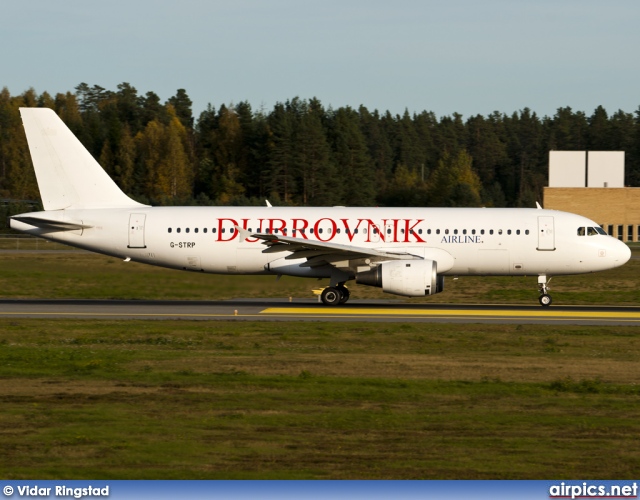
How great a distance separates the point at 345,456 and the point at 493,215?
21961 millimetres

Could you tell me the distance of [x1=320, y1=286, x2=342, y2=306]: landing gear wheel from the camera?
105 ft

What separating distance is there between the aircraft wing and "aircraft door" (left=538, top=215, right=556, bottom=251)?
4.19 m

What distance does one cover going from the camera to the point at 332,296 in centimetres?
3189

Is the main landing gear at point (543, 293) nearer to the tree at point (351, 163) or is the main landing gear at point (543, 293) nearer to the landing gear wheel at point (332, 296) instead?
the landing gear wheel at point (332, 296)

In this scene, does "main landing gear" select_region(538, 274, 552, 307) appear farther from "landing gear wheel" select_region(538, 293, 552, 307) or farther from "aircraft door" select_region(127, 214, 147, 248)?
"aircraft door" select_region(127, 214, 147, 248)

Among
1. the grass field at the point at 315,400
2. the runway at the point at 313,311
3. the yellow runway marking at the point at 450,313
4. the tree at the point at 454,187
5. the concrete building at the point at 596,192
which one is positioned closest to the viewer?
the grass field at the point at 315,400

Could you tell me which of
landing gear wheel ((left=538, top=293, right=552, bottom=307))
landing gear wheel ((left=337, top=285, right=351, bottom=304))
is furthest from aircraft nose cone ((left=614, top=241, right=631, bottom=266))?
landing gear wheel ((left=337, top=285, right=351, bottom=304))

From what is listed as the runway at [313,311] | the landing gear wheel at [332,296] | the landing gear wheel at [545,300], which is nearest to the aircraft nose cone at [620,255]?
the runway at [313,311]

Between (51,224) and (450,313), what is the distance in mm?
13561

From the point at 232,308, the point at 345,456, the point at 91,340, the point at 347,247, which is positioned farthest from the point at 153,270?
the point at 345,456

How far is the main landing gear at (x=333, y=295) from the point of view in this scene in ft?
105

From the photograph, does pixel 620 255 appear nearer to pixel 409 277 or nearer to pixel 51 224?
pixel 409 277

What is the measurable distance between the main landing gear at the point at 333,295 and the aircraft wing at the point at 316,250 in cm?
124

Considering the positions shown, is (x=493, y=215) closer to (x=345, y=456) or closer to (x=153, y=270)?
(x=153, y=270)
